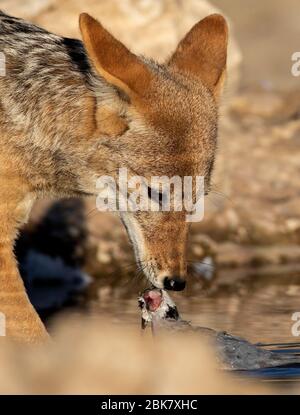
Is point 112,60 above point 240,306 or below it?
below

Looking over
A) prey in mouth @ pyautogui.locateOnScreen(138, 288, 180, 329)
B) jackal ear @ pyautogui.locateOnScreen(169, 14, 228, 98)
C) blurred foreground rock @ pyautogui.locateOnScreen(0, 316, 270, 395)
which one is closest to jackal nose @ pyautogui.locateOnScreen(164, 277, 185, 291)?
prey in mouth @ pyautogui.locateOnScreen(138, 288, 180, 329)

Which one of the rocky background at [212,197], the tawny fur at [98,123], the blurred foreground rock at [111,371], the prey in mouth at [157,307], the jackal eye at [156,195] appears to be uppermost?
the rocky background at [212,197]

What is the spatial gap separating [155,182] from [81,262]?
20.0 feet

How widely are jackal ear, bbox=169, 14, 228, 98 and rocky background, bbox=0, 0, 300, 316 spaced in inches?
154

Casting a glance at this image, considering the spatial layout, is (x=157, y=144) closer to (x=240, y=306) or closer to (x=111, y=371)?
(x=111, y=371)

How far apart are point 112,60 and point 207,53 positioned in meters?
1.33

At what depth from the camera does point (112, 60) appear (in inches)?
336

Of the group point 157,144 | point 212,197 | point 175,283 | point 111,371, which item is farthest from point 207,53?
point 212,197

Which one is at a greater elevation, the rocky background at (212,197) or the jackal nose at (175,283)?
the rocky background at (212,197)

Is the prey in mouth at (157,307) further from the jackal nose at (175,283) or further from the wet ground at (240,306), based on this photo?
the wet ground at (240,306)

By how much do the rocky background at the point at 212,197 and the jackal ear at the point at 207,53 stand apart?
12.8 feet

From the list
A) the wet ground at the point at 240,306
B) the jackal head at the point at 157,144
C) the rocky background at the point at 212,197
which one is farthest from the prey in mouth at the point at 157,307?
the rocky background at the point at 212,197

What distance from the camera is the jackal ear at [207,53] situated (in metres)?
9.53

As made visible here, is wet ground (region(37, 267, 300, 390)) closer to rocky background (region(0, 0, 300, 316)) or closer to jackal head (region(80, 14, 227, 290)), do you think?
rocky background (region(0, 0, 300, 316))
